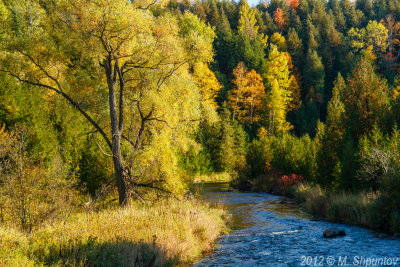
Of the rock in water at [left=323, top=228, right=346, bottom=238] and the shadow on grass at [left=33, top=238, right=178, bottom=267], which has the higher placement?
the shadow on grass at [left=33, top=238, right=178, bottom=267]

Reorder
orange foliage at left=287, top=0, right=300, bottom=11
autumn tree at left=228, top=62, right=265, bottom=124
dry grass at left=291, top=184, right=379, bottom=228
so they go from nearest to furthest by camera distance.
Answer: dry grass at left=291, top=184, right=379, bottom=228, autumn tree at left=228, top=62, right=265, bottom=124, orange foliage at left=287, top=0, right=300, bottom=11

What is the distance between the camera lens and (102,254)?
336 inches

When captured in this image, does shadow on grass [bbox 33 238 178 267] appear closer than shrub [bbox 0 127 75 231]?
Yes

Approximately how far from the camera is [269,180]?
3438cm

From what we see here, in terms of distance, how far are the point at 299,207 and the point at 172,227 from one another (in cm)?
1340

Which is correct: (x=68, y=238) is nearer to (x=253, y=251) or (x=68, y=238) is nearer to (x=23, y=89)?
(x=253, y=251)

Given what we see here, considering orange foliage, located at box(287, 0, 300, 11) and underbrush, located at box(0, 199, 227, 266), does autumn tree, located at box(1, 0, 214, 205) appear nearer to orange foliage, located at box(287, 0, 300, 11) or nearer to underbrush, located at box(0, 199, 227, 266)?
underbrush, located at box(0, 199, 227, 266)

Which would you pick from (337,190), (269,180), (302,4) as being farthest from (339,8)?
(337,190)

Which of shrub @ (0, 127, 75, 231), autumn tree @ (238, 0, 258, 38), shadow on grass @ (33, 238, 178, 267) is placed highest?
autumn tree @ (238, 0, 258, 38)

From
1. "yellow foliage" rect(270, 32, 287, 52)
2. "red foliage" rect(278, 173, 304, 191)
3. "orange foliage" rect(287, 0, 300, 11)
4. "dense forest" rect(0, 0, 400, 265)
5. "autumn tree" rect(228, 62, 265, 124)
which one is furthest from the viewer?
"orange foliage" rect(287, 0, 300, 11)

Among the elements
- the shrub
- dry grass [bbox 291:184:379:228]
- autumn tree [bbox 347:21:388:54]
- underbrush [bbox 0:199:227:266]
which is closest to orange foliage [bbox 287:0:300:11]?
autumn tree [bbox 347:21:388:54]

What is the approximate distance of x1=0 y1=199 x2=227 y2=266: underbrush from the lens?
26.0 feet

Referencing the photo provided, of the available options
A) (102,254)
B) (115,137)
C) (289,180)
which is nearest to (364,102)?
(289,180)

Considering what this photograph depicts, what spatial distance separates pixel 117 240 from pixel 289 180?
79.4 ft
